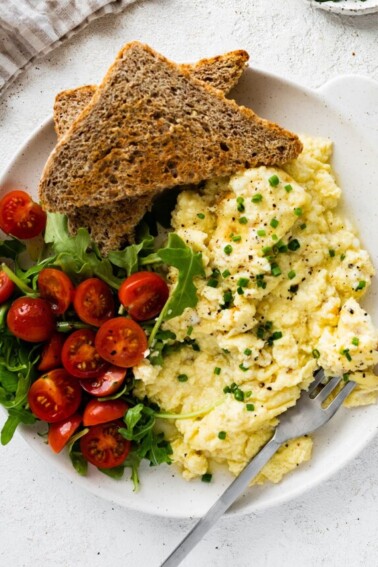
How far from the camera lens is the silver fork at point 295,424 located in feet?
10.4

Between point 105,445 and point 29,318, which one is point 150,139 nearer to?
point 29,318

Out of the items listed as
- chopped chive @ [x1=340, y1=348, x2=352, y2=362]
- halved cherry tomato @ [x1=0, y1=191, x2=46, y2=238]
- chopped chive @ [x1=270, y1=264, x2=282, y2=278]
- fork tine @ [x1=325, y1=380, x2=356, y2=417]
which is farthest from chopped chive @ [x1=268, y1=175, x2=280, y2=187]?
halved cherry tomato @ [x1=0, y1=191, x2=46, y2=238]

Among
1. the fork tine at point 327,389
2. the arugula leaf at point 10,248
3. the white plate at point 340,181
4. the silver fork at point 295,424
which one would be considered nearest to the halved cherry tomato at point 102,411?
the white plate at point 340,181

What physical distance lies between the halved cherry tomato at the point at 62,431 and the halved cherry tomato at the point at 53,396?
35 millimetres

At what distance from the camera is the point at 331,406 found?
322 cm

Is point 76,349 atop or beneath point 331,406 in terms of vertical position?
atop

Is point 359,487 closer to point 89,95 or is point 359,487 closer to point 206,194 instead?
point 206,194

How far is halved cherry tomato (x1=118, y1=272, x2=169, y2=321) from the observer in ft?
10.0

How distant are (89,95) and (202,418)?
1.73 m

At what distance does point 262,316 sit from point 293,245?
0.38 metres

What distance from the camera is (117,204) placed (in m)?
3.14

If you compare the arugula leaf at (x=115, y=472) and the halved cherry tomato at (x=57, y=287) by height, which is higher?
the halved cherry tomato at (x=57, y=287)

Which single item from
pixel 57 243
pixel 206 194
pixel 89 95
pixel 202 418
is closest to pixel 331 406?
pixel 202 418

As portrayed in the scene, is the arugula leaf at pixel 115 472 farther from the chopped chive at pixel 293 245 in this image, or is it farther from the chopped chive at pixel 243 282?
the chopped chive at pixel 293 245
